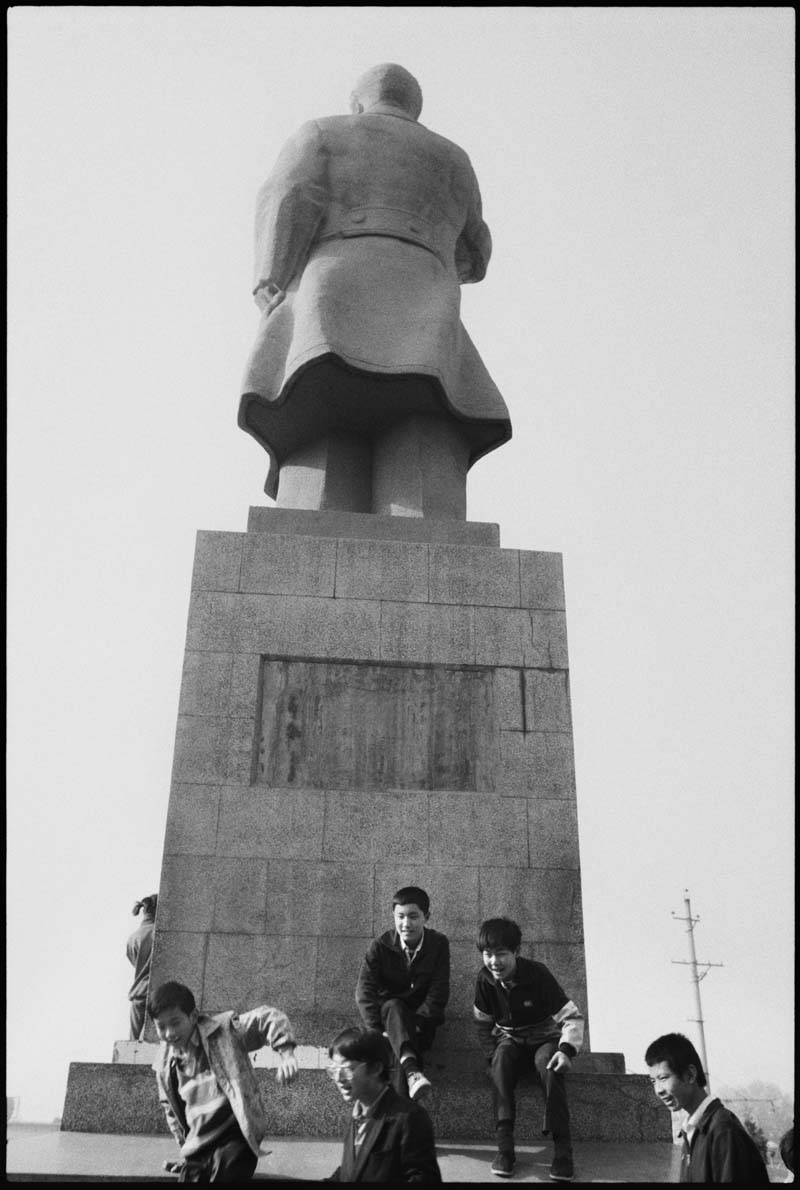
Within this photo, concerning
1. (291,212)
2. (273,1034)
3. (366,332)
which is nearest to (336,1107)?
(273,1034)

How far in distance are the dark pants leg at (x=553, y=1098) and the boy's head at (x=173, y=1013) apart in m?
1.85

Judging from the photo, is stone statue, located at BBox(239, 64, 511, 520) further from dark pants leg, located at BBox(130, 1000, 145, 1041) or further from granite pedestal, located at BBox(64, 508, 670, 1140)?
dark pants leg, located at BBox(130, 1000, 145, 1041)

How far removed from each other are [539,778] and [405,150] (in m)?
5.85

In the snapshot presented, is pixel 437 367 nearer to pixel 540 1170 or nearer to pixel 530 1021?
pixel 530 1021

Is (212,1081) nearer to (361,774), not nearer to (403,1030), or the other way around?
(403,1030)

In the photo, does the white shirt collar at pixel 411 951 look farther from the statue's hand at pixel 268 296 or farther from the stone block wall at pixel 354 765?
the statue's hand at pixel 268 296

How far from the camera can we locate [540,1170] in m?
5.09

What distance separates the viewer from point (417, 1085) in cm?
511

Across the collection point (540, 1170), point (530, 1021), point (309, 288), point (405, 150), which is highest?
point (405, 150)

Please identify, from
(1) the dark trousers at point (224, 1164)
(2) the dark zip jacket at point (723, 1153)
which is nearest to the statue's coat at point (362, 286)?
(1) the dark trousers at point (224, 1164)

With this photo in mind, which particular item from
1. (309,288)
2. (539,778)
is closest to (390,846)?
(539,778)

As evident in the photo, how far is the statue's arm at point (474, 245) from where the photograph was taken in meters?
10.6

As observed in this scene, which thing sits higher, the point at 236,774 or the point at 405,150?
the point at 405,150

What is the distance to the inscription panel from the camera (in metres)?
7.41
